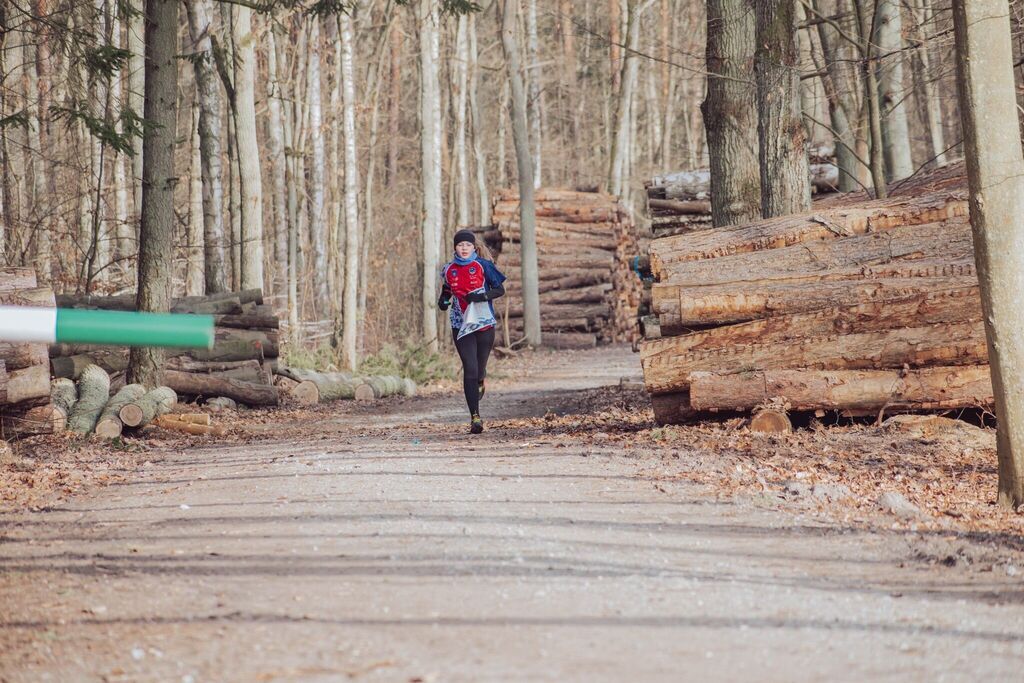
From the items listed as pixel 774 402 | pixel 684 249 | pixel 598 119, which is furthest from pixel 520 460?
pixel 598 119

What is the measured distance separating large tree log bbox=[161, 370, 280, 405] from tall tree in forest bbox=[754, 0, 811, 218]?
723 cm

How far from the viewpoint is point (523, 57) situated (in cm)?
4112

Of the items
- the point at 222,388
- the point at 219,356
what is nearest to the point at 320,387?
the point at 219,356

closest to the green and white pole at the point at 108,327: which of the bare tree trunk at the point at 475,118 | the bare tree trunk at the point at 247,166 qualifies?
the bare tree trunk at the point at 247,166

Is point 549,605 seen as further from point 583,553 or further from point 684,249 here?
point 684,249

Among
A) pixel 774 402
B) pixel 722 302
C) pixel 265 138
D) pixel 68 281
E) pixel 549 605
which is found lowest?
pixel 549 605

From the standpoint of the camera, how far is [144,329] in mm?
2395

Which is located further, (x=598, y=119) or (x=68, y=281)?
(x=598, y=119)

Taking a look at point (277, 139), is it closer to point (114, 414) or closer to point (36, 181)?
point (36, 181)

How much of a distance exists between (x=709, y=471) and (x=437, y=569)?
3459mm

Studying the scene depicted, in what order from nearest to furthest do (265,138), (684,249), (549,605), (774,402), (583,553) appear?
(549,605) → (583,553) → (774,402) → (684,249) → (265,138)

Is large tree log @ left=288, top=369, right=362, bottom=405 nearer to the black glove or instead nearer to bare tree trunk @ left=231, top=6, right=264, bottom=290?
bare tree trunk @ left=231, top=6, right=264, bottom=290

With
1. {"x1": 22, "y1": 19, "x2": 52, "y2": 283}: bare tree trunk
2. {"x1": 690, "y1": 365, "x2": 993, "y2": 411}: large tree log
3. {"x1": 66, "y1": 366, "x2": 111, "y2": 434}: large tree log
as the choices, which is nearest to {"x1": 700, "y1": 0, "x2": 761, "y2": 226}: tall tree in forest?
{"x1": 690, "y1": 365, "x2": 993, "y2": 411}: large tree log

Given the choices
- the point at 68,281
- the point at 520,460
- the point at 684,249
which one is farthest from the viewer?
the point at 68,281
